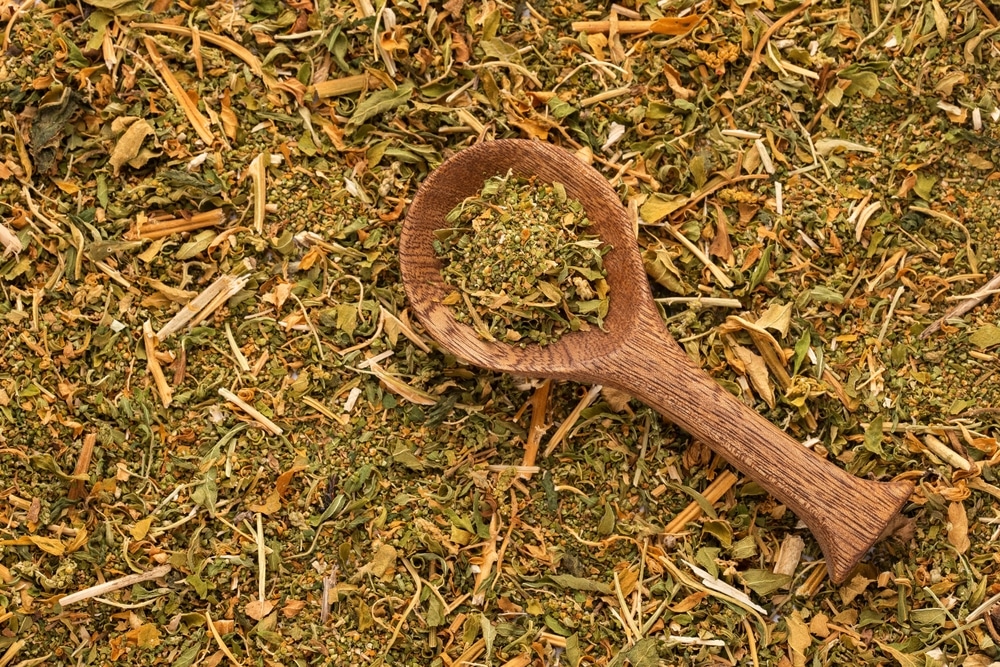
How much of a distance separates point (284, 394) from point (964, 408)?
170 cm

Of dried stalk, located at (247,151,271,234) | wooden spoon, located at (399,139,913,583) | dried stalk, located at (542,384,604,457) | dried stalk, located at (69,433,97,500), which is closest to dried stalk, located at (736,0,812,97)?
wooden spoon, located at (399,139,913,583)

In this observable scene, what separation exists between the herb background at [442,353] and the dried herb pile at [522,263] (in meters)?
0.16

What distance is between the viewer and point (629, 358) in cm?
195

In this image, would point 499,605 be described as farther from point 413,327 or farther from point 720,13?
point 720,13

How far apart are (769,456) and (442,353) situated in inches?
33.1

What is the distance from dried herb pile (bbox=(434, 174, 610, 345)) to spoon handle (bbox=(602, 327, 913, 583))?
0.18 meters

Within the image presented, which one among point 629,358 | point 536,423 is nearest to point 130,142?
point 536,423

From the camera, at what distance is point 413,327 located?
6.93 ft

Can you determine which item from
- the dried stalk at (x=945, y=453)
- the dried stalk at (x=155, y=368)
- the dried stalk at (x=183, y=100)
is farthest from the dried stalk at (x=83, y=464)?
the dried stalk at (x=945, y=453)

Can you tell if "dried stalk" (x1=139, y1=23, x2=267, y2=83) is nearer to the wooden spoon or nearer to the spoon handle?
the wooden spoon

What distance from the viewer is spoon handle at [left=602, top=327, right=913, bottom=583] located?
1.91 metres

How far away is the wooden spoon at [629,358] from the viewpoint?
1.91 m

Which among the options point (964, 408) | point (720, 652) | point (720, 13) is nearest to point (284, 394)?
point (720, 652)

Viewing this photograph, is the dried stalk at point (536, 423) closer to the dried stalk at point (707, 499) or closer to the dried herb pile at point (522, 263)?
the dried herb pile at point (522, 263)
